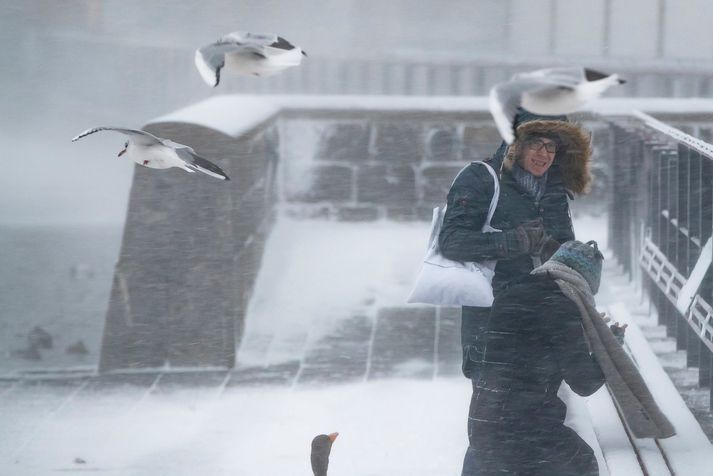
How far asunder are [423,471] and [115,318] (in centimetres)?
219

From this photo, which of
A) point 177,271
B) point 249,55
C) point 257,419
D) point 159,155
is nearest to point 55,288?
point 177,271

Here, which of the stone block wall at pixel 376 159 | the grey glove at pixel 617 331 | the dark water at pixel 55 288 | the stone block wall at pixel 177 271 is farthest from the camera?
the dark water at pixel 55 288

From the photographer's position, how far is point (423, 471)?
406 centimetres

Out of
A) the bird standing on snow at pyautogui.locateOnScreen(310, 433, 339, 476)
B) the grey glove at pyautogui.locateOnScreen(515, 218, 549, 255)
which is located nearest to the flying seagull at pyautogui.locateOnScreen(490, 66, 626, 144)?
the grey glove at pyautogui.locateOnScreen(515, 218, 549, 255)

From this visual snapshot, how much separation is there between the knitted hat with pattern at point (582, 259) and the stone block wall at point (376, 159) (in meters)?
4.95

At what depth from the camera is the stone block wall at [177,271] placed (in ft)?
18.2

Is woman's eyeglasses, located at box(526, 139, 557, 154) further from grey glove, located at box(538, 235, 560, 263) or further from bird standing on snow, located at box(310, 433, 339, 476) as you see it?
bird standing on snow, located at box(310, 433, 339, 476)

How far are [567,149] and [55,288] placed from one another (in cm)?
1540

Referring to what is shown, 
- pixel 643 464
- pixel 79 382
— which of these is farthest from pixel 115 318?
pixel 643 464

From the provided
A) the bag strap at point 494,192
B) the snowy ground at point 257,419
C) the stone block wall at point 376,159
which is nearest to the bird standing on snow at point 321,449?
the bag strap at point 494,192

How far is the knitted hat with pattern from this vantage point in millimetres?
2793

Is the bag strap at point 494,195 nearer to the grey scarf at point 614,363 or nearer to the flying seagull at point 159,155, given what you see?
the grey scarf at point 614,363

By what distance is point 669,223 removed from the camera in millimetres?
5082

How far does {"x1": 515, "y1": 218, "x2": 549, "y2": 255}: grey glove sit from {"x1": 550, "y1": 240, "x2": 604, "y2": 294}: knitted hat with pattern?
2.4 inches
